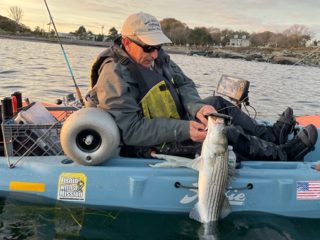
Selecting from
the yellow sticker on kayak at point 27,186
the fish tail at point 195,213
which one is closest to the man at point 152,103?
the fish tail at point 195,213

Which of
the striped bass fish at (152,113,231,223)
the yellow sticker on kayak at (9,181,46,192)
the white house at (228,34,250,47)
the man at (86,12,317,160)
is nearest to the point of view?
the striped bass fish at (152,113,231,223)

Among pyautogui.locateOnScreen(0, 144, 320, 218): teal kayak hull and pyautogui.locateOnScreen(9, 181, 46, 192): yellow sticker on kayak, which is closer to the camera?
pyautogui.locateOnScreen(0, 144, 320, 218): teal kayak hull

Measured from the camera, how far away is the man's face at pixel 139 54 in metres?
4.73

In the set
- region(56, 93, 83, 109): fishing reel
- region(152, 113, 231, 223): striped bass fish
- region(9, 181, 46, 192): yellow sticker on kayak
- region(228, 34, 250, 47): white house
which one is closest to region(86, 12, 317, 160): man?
region(152, 113, 231, 223): striped bass fish

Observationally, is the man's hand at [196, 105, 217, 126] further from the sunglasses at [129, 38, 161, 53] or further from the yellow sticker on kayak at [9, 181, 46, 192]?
the yellow sticker on kayak at [9, 181, 46, 192]

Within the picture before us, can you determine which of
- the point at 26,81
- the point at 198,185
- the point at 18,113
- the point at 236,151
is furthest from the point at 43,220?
the point at 26,81

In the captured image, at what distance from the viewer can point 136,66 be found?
478 cm

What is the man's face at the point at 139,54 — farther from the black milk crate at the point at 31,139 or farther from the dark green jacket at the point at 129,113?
the black milk crate at the point at 31,139

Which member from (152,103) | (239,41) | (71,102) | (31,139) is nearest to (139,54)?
(152,103)

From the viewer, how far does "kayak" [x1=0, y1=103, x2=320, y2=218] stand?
460 centimetres

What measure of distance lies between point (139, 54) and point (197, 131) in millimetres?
1055

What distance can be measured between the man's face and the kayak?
1.07m

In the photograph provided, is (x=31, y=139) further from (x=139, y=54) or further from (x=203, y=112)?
(x=203, y=112)

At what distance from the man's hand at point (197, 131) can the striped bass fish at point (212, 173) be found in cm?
20
